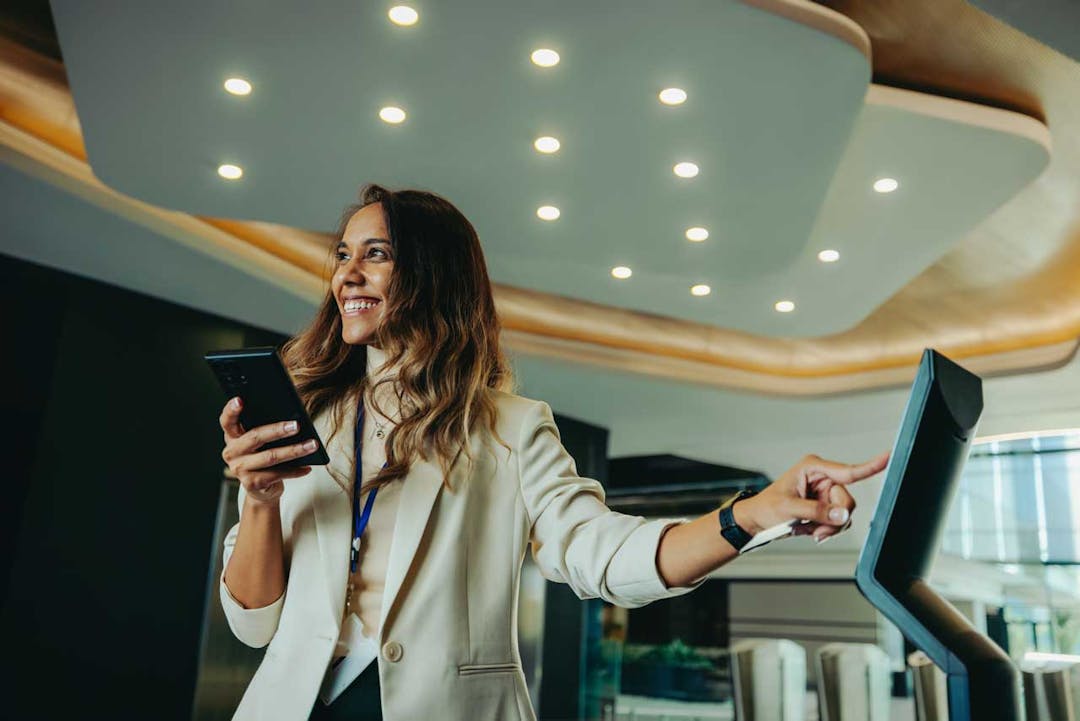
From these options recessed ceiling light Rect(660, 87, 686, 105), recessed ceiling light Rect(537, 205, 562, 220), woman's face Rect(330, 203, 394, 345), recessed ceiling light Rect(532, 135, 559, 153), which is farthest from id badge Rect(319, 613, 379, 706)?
recessed ceiling light Rect(537, 205, 562, 220)

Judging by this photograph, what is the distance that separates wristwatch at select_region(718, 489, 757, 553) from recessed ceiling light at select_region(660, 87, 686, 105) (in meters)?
2.72

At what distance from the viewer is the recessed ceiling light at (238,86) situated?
3.62m

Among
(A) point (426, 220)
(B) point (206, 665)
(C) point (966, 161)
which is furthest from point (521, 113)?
(B) point (206, 665)

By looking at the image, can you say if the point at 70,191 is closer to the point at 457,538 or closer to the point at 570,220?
the point at 570,220

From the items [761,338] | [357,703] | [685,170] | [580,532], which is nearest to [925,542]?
[580,532]

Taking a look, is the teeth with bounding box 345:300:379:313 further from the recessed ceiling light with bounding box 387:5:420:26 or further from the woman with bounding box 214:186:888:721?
the recessed ceiling light with bounding box 387:5:420:26

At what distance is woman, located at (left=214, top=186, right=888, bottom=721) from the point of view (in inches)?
44.8

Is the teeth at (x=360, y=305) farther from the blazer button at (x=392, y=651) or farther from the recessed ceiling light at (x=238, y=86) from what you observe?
the recessed ceiling light at (x=238, y=86)

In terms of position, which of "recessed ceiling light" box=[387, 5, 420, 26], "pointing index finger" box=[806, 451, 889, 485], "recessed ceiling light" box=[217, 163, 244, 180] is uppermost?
"recessed ceiling light" box=[217, 163, 244, 180]

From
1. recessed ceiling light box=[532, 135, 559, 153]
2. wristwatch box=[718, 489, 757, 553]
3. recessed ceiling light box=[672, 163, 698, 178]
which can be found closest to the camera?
wristwatch box=[718, 489, 757, 553]

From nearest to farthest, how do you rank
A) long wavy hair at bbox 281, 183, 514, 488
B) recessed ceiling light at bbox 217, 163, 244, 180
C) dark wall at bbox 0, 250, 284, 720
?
long wavy hair at bbox 281, 183, 514, 488 < recessed ceiling light at bbox 217, 163, 244, 180 < dark wall at bbox 0, 250, 284, 720

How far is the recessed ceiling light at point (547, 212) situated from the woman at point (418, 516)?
3.22 m

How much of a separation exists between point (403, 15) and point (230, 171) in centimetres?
163

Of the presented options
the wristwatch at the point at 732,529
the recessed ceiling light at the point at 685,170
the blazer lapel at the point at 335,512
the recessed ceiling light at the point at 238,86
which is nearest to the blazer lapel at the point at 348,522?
the blazer lapel at the point at 335,512
